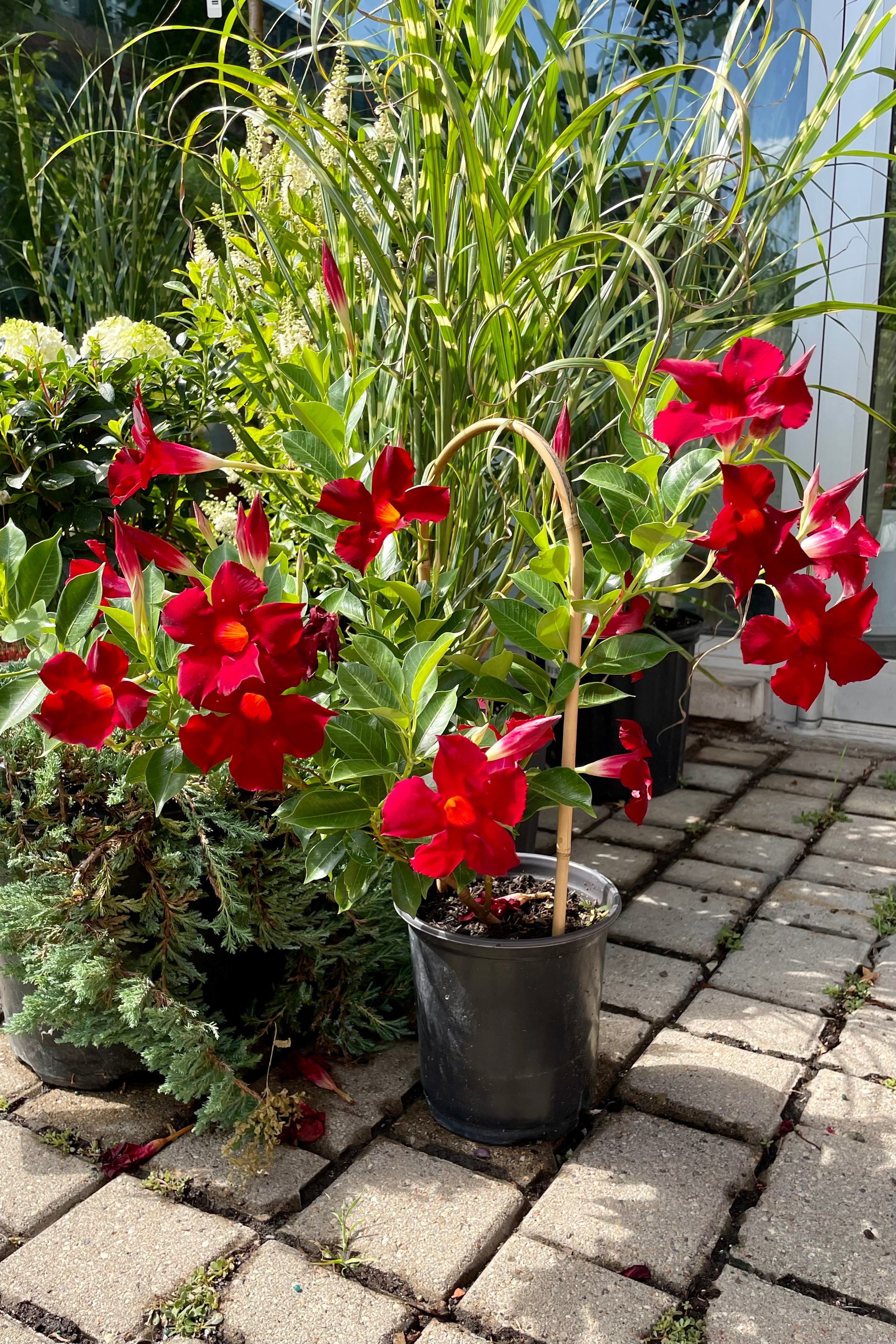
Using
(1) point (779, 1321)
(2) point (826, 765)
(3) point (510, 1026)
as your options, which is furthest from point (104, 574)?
(2) point (826, 765)

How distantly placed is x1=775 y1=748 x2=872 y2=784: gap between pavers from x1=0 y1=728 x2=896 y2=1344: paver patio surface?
1.05 metres

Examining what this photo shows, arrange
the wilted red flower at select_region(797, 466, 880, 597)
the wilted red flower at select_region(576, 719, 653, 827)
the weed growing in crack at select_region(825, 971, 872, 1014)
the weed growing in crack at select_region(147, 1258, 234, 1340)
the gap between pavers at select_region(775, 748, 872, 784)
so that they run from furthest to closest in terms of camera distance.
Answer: the gap between pavers at select_region(775, 748, 872, 784)
the weed growing in crack at select_region(825, 971, 872, 1014)
the wilted red flower at select_region(576, 719, 653, 827)
the weed growing in crack at select_region(147, 1258, 234, 1340)
the wilted red flower at select_region(797, 466, 880, 597)

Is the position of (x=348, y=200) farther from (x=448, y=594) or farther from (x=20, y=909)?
(x=20, y=909)

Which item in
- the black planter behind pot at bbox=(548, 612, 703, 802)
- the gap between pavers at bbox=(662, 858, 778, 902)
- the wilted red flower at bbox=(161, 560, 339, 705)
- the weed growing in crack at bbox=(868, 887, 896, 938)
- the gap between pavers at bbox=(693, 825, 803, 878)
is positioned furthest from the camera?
the black planter behind pot at bbox=(548, 612, 703, 802)

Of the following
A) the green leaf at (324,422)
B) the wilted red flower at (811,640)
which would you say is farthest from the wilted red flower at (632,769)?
the green leaf at (324,422)

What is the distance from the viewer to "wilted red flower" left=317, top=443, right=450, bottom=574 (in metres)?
1.06

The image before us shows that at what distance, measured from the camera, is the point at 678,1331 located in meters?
1.11

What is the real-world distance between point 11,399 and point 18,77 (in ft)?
4.11

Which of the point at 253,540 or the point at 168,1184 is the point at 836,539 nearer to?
the point at 253,540

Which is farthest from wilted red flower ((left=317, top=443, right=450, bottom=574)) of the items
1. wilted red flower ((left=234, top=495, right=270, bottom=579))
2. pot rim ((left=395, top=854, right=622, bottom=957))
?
pot rim ((left=395, top=854, right=622, bottom=957))

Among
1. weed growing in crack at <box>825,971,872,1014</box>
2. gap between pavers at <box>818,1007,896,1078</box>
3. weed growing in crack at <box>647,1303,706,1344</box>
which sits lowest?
weed growing in crack at <box>825,971,872,1014</box>

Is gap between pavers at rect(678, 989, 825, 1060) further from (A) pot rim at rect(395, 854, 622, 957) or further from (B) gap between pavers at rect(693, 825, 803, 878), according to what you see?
(B) gap between pavers at rect(693, 825, 803, 878)

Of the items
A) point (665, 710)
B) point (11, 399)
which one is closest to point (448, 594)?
point (11, 399)

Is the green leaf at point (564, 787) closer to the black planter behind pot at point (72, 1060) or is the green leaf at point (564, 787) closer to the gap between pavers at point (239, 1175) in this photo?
the gap between pavers at point (239, 1175)
